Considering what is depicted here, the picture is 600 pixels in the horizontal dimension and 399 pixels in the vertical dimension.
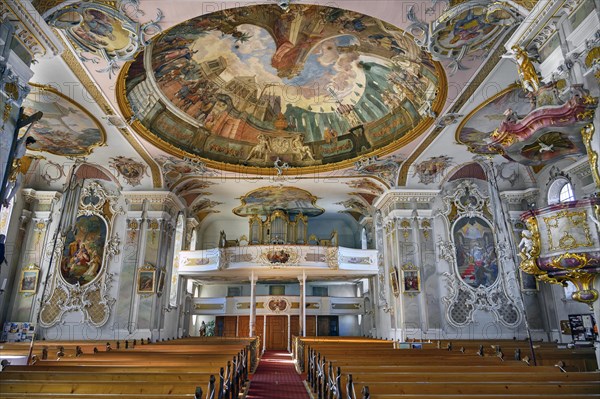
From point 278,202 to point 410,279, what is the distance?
8.86 meters

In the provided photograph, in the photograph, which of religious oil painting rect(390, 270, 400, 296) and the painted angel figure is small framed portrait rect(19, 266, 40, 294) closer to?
religious oil painting rect(390, 270, 400, 296)

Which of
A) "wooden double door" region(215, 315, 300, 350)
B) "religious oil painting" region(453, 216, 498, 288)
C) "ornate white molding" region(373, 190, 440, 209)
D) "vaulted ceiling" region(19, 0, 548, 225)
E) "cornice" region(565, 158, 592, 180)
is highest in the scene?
"vaulted ceiling" region(19, 0, 548, 225)

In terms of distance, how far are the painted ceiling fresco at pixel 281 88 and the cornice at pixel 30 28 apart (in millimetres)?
2810

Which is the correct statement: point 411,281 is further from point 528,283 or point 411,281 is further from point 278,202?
point 278,202

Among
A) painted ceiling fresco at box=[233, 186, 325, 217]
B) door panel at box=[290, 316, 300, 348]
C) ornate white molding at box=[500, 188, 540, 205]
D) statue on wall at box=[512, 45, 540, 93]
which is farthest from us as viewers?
door panel at box=[290, 316, 300, 348]

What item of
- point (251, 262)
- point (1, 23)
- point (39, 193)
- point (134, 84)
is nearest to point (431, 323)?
point (251, 262)

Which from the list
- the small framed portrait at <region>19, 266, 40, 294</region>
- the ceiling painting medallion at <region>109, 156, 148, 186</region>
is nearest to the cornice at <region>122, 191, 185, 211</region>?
the ceiling painting medallion at <region>109, 156, 148, 186</region>

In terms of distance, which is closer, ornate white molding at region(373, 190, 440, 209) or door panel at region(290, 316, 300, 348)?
ornate white molding at region(373, 190, 440, 209)

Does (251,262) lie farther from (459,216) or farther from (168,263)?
(459,216)

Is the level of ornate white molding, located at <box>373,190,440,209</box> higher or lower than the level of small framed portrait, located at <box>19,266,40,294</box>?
higher

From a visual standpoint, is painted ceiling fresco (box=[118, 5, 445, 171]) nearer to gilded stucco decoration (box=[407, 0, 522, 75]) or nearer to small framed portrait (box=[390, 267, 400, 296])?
gilded stucco decoration (box=[407, 0, 522, 75])

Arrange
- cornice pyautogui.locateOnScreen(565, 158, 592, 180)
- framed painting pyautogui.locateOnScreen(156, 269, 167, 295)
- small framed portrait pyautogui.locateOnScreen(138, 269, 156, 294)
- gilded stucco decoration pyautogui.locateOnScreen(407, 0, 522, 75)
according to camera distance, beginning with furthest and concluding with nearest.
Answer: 1. framed painting pyautogui.locateOnScreen(156, 269, 167, 295)
2. small framed portrait pyautogui.locateOnScreen(138, 269, 156, 294)
3. cornice pyautogui.locateOnScreen(565, 158, 592, 180)
4. gilded stucco decoration pyautogui.locateOnScreen(407, 0, 522, 75)

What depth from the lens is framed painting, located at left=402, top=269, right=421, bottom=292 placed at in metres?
15.3

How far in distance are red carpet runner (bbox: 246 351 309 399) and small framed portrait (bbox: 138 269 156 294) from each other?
5.17 meters
